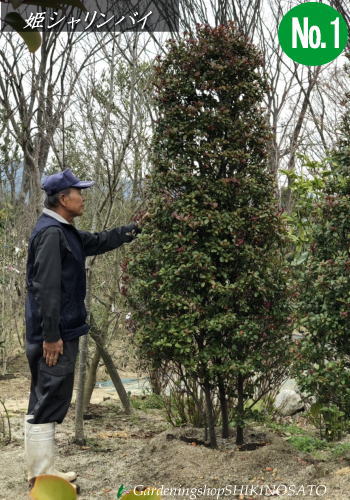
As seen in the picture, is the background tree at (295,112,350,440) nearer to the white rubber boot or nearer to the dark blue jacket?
the dark blue jacket

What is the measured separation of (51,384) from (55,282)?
719 millimetres

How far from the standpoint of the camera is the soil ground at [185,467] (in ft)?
12.6

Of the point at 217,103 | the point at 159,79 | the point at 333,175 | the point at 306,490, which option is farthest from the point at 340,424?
the point at 159,79

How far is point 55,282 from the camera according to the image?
3854 mm

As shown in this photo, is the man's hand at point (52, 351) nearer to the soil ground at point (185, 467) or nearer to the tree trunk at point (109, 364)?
the soil ground at point (185, 467)

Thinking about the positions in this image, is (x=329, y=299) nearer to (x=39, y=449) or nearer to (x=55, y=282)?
(x=55, y=282)

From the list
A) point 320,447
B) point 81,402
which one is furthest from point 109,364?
point 320,447

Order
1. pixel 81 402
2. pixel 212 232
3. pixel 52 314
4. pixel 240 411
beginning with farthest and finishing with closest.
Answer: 1. pixel 81 402
2. pixel 240 411
3. pixel 212 232
4. pixel 52 314

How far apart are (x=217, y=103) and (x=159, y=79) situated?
1.80 ft

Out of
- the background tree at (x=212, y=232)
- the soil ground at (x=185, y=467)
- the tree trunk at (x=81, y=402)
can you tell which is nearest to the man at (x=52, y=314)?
the soil ground at (x=185, y=467)

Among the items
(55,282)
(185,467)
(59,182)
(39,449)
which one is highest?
(59,182)

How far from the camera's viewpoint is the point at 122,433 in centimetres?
552

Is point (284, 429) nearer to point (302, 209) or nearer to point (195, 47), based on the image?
point (302, 209)

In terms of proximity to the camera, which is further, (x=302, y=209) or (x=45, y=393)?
(x=302, y=209)
